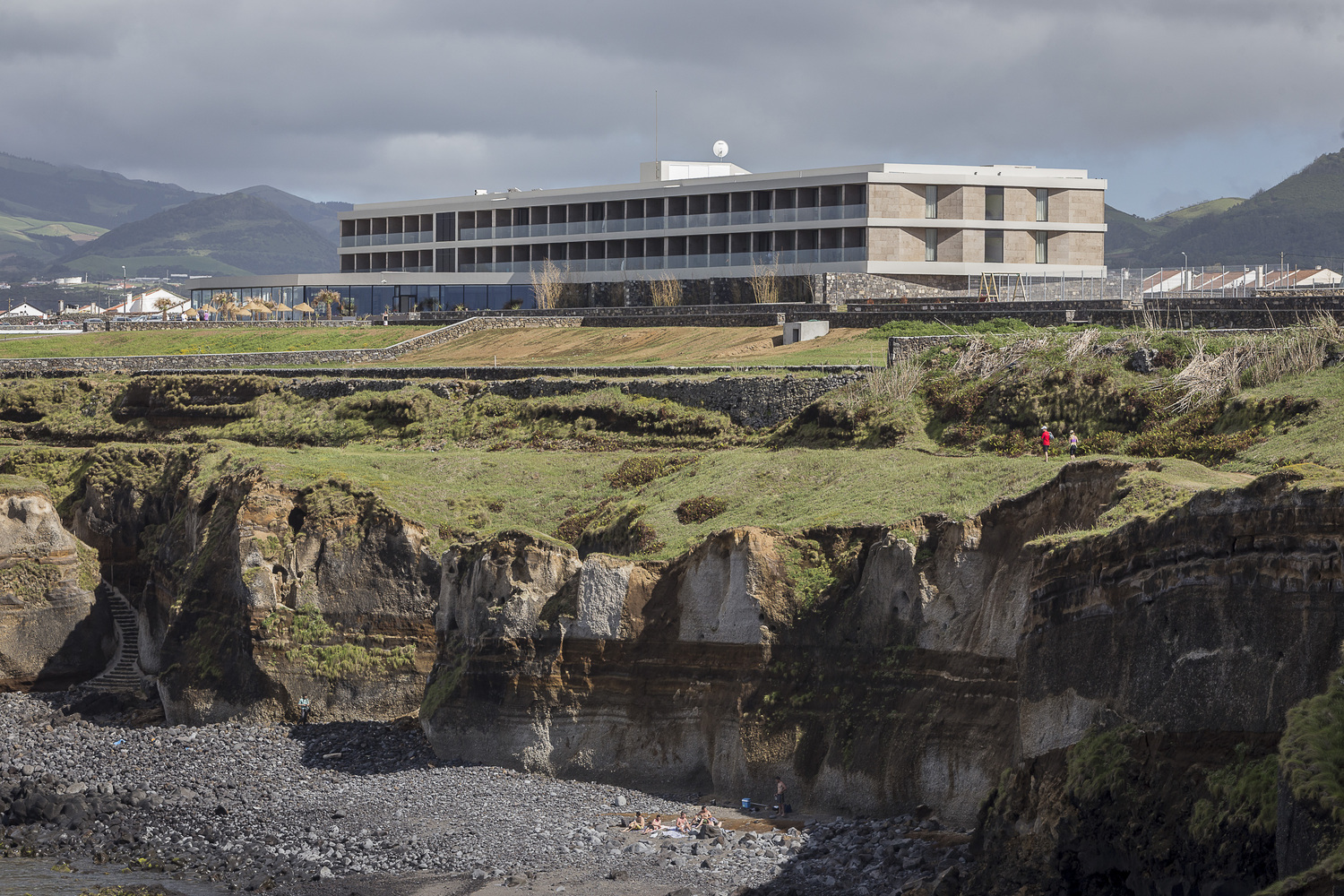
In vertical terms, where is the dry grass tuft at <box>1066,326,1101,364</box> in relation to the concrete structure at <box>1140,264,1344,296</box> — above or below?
below

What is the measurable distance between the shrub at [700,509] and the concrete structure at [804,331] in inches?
1014

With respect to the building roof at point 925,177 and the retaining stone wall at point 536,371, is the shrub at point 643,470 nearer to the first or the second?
the retaining stone wall at point 536,371

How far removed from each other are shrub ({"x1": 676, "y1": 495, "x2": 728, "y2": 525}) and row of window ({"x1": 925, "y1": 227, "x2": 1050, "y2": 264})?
44967 mm

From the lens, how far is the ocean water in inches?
1108

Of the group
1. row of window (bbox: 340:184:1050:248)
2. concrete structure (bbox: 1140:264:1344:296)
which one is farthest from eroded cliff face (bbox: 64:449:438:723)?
row of window (bbox: 340:184:1050:248)

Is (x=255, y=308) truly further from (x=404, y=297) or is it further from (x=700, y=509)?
(x=700, y=509)

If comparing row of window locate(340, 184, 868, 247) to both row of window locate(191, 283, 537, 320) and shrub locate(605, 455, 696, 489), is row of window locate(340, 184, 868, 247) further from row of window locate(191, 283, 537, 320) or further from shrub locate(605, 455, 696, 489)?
shrub locate(605, 455, 696, 489)

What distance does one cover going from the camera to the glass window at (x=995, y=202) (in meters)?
78.4

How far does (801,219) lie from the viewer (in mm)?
80500

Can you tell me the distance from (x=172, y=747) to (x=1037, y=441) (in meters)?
25.0

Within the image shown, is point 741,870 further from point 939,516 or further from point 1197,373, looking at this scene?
point 1197,373

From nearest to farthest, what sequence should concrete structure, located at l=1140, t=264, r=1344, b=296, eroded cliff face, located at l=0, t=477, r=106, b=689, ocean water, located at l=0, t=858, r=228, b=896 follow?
ocean water, located at l=0, t=858, r=228, b=896 < eroded cliff face, located at l=0, t=477, r=106, b=689 < concrete structure, located at l=1140, t=264, r=1344, b=296

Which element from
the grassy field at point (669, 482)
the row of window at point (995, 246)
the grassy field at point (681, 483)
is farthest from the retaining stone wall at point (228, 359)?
the grassy field at point (669, 482)

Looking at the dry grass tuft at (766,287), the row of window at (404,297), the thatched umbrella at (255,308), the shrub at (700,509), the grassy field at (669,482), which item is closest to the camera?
the grassy field at (669,482)
